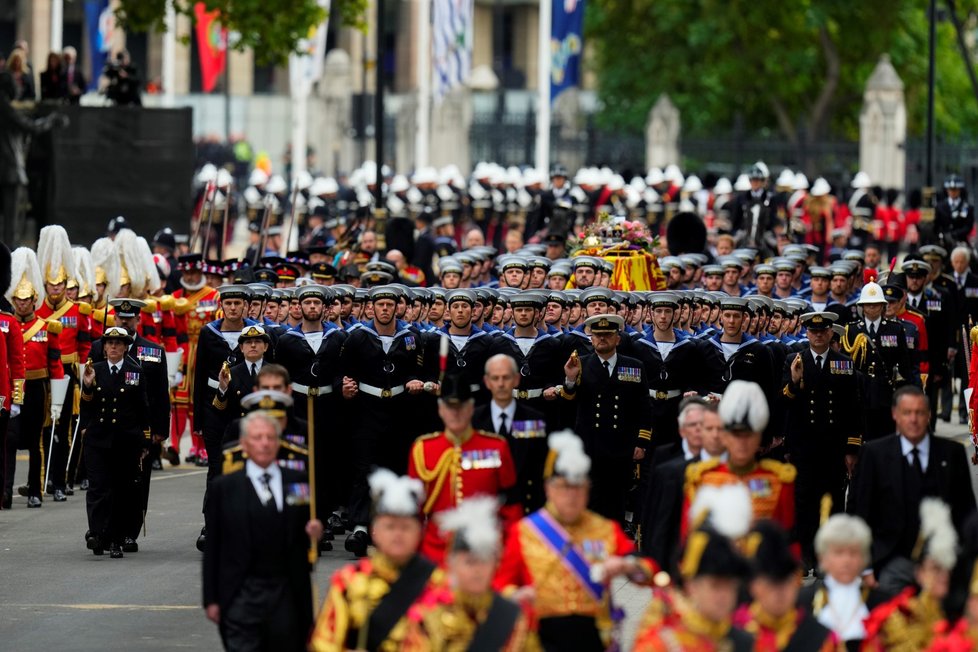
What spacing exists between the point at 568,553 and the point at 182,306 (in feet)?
44.3

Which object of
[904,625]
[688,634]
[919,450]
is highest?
[919,450]

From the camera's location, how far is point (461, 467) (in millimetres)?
12414

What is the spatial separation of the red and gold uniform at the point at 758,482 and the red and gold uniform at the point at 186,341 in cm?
1223

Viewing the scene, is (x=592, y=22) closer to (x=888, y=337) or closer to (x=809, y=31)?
(x=809, y=31)

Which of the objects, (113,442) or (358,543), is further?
(113,442)

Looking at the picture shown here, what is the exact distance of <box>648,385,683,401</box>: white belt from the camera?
18.5 m

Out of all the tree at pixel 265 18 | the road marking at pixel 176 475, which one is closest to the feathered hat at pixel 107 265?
the road marking at pixel 176 475

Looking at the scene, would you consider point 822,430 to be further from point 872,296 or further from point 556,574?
point 556,574

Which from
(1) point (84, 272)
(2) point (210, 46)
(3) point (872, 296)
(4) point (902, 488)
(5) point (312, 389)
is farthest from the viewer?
(2) point (210, 46)

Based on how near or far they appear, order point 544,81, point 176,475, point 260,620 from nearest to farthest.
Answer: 1. point 260,620
2. point 176,475
3. point 544,81

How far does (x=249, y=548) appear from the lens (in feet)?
38.4

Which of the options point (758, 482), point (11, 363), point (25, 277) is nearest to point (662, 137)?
point (25, 277)

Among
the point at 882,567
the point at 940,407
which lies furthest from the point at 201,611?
the point at 940,407

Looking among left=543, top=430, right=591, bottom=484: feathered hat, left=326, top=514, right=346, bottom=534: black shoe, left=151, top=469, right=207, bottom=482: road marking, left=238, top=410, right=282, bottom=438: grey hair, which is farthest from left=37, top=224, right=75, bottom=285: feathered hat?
left=543, top=430, right=591, bottom=484: feathered hat
